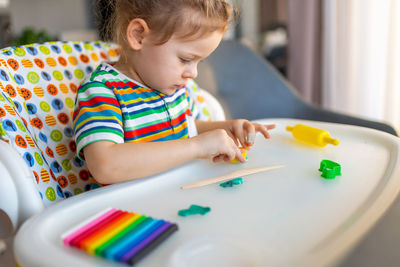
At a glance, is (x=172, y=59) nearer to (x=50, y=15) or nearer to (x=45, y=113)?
(x=45, y=113)

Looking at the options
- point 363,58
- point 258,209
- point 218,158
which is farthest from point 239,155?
point 363,58

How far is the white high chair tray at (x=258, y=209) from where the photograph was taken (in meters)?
0.41

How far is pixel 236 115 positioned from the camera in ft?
4.62

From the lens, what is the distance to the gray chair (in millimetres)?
1336

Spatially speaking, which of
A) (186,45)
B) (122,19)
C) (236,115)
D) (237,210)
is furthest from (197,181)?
(236,115)

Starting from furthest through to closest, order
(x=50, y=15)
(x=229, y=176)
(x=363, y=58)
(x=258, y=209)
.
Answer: (x=50, y=15), (x=363, y=58), (x=229, y=176), (x=258, y=209)

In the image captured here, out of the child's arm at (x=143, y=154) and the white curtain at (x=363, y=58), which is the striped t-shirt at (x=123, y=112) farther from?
the white curtain at (x=363, y=58)

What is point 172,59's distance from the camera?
2.20ft

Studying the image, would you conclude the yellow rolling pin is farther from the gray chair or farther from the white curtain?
the white curtain

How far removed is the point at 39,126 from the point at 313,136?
0.53 metres

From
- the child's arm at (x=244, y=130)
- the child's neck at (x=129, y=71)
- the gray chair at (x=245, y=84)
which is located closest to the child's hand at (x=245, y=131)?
the child's arm at (x=244, y=130)

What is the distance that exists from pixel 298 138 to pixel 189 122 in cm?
24

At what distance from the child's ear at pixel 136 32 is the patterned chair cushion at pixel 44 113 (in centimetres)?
22

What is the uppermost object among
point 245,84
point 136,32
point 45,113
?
point 136,32
